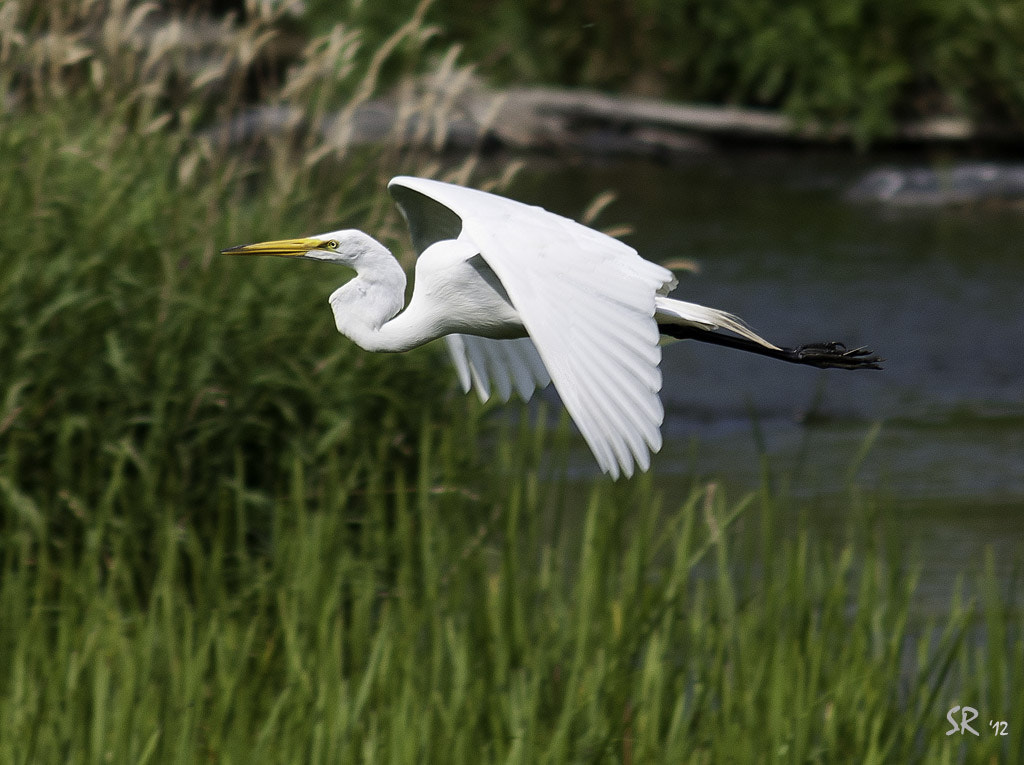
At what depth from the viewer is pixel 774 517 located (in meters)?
2.54

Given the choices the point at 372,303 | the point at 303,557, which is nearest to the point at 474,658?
the point at 303,557

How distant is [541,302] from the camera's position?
4.01 ft

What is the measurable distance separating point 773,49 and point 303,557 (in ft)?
29.5

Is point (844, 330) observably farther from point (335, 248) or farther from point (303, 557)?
point (335, 248)

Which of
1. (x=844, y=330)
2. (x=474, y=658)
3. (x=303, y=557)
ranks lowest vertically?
(x=474, y=658)

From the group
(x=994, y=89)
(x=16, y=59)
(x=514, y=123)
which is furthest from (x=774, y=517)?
(x=994, y=89)

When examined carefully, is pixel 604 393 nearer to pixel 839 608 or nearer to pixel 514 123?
pixel 839 608

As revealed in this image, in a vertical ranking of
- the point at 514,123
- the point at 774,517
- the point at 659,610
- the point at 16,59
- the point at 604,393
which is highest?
the point at 514,123

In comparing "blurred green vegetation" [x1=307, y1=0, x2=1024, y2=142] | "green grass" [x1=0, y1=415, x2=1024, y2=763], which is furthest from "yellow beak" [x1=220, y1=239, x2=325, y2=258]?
"blurred green vegetation" [x1=307, y1=0, x2=1024, y2=142]

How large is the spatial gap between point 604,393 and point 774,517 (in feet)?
4.77

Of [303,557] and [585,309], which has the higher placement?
[585,309]

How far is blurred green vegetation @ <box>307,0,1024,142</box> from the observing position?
10.3 m

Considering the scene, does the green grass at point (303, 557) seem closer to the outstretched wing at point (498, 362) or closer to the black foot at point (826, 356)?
the outstretched wing at point (498, 362)

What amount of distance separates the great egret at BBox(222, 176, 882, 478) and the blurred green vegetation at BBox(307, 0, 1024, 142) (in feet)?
28.4
